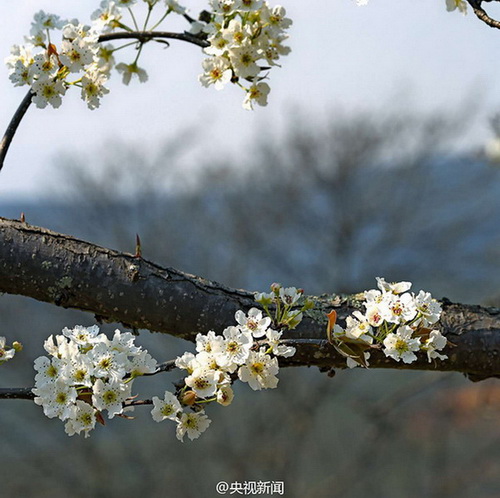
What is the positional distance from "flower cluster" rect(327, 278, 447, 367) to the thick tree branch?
0.33 ft

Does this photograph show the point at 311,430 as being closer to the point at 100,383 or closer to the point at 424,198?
the point at 424,198

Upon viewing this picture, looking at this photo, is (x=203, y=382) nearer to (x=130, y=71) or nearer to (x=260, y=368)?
(x=260, y=368)

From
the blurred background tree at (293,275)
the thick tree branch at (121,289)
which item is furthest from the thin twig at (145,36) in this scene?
the blurred background tree at (293,275)

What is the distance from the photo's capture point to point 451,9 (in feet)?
3.34

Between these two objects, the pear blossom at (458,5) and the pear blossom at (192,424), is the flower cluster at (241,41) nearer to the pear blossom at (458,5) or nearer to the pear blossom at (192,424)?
the pear blossom at (458,5)

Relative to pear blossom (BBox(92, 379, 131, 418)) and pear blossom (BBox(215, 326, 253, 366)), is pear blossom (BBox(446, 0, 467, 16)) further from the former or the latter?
pear blossom (BBox(92, 379, 131, 418))

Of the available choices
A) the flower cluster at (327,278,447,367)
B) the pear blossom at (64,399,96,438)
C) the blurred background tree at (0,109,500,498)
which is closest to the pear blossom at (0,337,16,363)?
the pear blossom at (64,399,96,438)

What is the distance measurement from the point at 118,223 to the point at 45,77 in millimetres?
3377

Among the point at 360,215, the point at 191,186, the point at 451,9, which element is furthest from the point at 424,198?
the point at 451,9

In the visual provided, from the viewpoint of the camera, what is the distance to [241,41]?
97 cm

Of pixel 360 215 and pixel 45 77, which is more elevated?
pixel 360 215

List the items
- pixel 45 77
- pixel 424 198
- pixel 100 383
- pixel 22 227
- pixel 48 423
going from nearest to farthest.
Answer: pixel 100 383 < pixel 22 227 < pixel 45 77 < pixel 48 423 < pixel 424 198

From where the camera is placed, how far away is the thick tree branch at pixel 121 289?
0.83m

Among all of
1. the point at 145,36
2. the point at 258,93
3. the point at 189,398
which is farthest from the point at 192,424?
the point at 145,36
